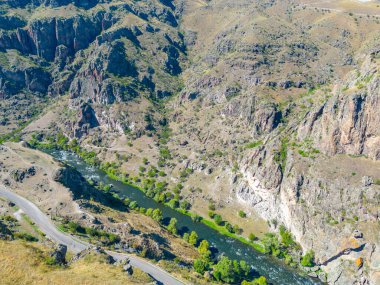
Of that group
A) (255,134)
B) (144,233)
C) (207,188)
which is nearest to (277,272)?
(144,233)

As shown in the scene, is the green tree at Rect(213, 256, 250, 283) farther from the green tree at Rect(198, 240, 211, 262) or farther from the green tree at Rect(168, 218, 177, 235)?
the green tree at Rect(168, 218, 177, 235)

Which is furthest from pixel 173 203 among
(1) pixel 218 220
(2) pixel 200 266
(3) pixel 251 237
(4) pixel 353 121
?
(4) pixel 353 121

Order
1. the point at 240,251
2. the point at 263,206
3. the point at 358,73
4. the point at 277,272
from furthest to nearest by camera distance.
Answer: the point at 358,73, the point at 263,206, the point at 240,251, the point at 277,272

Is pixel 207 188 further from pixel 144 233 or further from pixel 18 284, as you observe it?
pixel 18 284

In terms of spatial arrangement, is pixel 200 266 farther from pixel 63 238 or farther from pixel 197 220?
pixel 63 238

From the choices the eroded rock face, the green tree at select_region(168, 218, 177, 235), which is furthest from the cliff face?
the green tree at select_region(168, 218, 177, 235)

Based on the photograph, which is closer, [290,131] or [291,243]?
[291,243]
